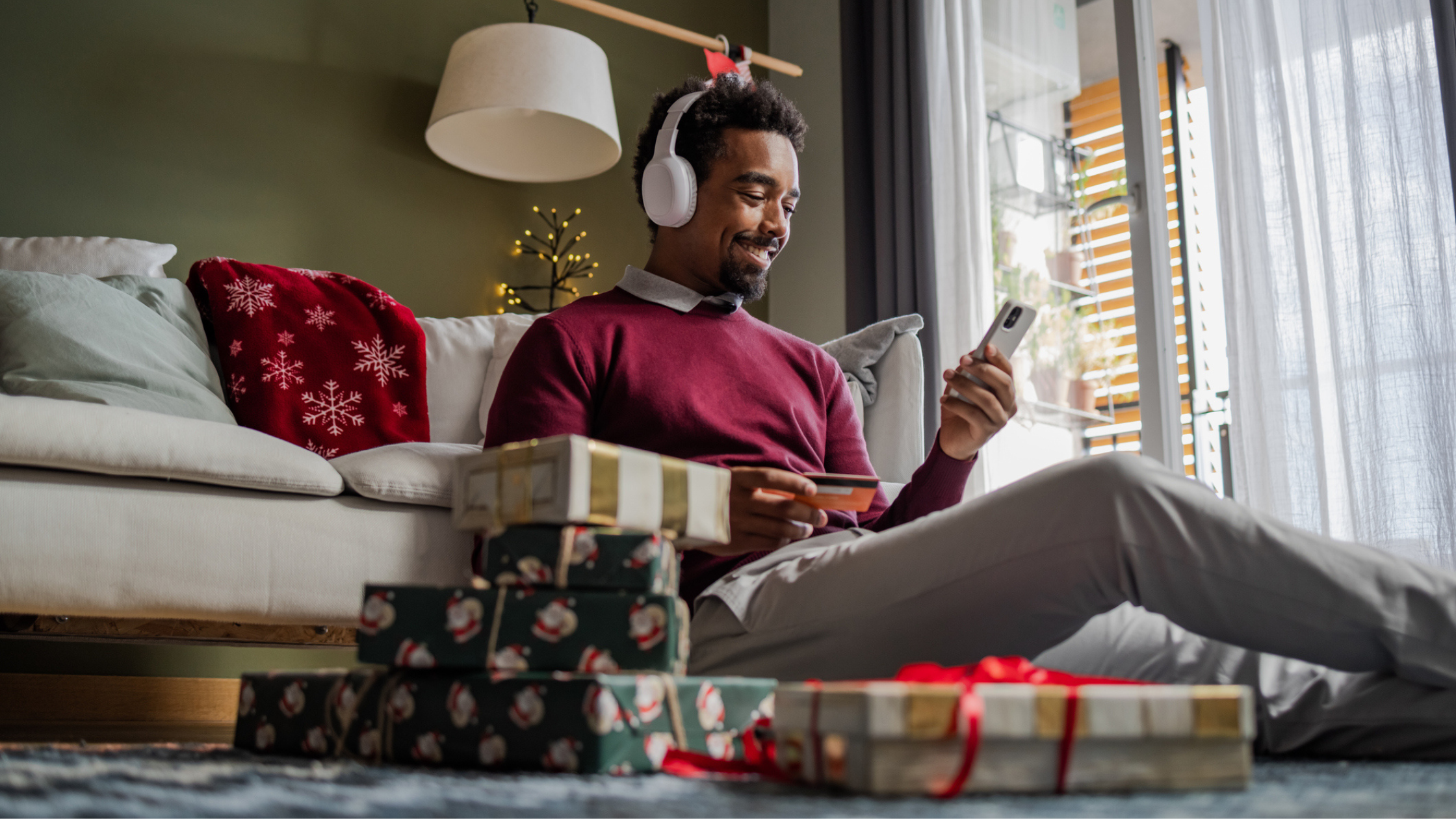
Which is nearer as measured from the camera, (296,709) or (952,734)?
(952,734)

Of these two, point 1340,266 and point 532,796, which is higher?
point 1340,266

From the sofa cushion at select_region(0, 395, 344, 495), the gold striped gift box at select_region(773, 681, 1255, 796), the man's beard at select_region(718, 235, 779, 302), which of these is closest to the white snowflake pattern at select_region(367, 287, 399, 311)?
the sofa cushion at select_region(0, 395, 344, 495)

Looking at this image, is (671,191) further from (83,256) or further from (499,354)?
(83,256)

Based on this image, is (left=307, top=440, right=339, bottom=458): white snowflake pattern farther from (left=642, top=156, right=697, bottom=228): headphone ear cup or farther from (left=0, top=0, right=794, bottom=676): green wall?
(left=642, top=156, right=697, bottom=228): headphone ear cup

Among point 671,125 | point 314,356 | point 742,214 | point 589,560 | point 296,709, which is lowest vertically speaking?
point 296,709

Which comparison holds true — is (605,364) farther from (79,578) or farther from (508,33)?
(508,33)

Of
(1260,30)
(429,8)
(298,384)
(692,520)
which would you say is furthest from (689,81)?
(429,8)

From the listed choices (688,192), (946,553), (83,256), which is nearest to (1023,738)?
(946,553)

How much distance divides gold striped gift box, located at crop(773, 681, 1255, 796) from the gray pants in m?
0.21

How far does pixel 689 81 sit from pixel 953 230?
1430mm

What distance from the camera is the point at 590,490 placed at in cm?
79

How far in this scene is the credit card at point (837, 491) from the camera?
43.6 inches

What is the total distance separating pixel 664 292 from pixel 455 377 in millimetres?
933

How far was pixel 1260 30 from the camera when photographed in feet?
8.10
